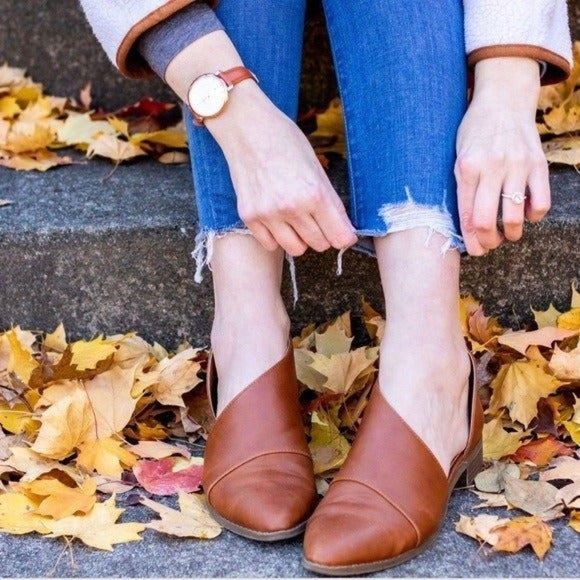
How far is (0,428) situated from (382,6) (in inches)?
33.2

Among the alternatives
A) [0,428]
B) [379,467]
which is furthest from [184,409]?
[379,467]

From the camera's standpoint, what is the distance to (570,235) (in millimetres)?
1607

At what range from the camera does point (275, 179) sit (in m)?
1.20

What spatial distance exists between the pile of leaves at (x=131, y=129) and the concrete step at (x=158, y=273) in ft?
0.63

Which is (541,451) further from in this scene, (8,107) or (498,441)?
(8,107)

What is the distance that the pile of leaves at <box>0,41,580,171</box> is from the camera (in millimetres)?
1857

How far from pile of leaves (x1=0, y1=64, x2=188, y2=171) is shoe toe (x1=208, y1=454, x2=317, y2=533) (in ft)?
2.84

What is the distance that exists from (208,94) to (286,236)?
0.21 metres

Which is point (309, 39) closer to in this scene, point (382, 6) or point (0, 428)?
point (382, 6)

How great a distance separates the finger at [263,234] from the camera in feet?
4.07

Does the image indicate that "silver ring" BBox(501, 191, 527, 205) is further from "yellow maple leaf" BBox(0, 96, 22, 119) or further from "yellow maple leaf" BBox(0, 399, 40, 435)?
"yellow maple leaf" BBox(0, 96, 22, 119)

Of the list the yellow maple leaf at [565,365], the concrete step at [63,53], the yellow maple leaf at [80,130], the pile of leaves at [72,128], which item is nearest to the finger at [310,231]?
the yellow maple leaf at [565,365]

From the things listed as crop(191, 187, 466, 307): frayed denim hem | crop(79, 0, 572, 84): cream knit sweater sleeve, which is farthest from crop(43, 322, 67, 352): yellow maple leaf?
crop(191, 187, 466, 307): frayed denim hem

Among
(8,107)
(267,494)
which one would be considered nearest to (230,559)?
(267,494)
